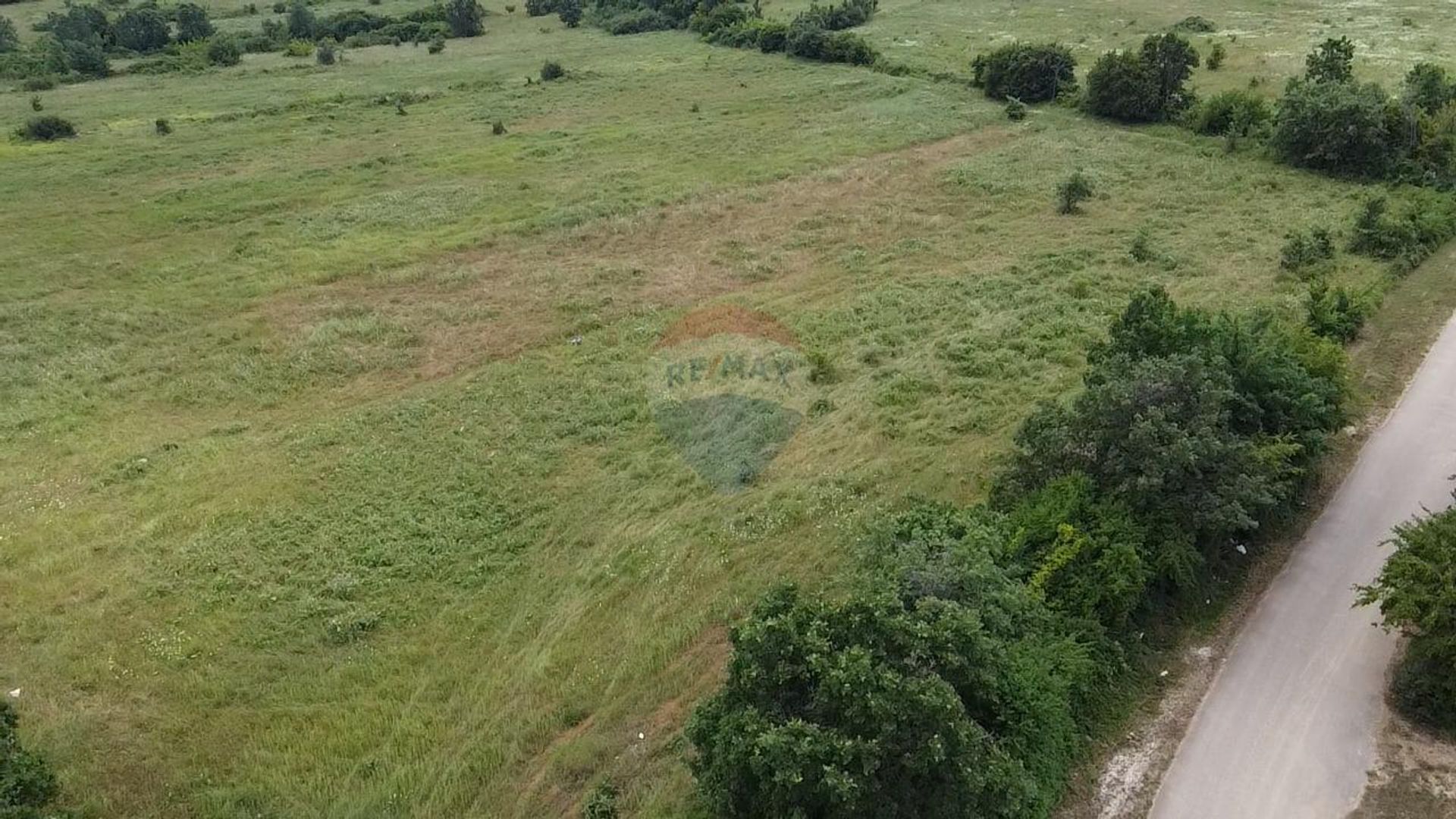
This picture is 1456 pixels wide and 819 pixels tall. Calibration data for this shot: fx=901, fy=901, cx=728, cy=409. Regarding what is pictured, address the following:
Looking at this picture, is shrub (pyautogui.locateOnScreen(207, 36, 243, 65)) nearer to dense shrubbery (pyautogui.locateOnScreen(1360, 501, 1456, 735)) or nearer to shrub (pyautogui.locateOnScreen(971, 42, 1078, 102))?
shrub (pyautogui.locateOnScreen(971, 42, 1078, 102))

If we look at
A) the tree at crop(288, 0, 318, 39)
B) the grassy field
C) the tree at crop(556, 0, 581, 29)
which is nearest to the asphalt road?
the grassy field

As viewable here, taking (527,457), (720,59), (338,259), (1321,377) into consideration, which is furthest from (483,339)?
(720,59)

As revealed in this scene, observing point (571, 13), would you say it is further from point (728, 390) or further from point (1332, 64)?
point (728, 390)

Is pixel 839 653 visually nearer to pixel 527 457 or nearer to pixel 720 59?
pixel 527 457

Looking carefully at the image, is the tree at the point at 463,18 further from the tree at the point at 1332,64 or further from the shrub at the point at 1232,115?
the tree at the point at 1332,64

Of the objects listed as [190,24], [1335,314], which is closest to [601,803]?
[1335,314]

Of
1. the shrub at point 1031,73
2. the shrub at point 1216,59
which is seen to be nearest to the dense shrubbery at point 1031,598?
the shrub at point 1031,73
